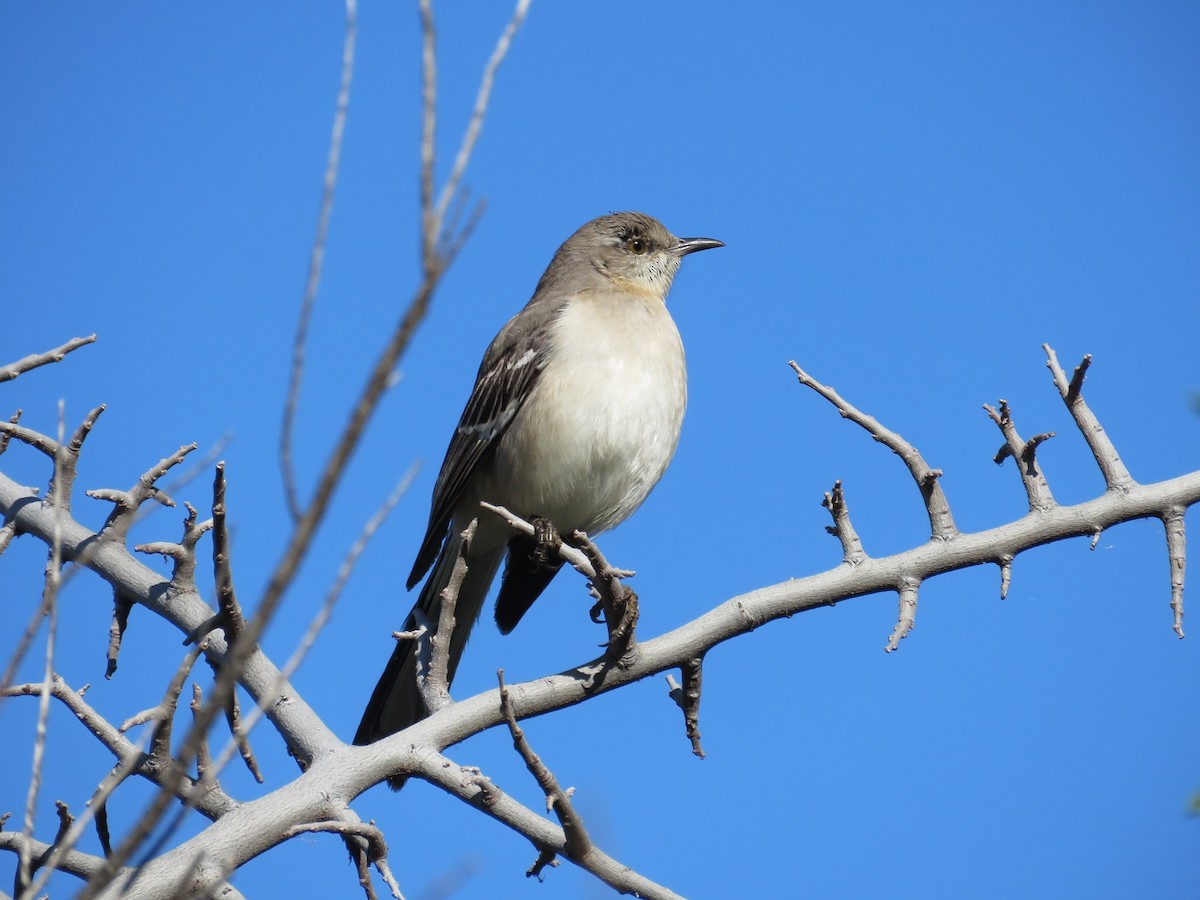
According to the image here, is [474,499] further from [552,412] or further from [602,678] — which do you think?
[602,678]

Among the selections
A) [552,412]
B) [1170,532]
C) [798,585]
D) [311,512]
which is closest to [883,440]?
[798,585]

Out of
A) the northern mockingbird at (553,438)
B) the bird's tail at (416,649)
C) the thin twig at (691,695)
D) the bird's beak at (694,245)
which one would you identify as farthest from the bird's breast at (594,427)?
the thin twig at (691,695)

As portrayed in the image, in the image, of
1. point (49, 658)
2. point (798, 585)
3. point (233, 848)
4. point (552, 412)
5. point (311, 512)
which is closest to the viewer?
point (311, 512)

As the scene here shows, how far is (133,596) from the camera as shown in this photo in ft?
12.9

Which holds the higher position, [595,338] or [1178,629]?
[595,338]

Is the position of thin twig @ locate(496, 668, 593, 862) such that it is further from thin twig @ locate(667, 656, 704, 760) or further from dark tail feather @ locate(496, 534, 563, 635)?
dark tail feather @ locate(496, 534, 563, 635)

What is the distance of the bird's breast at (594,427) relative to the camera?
18.8 ft

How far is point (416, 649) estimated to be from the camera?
195 inches

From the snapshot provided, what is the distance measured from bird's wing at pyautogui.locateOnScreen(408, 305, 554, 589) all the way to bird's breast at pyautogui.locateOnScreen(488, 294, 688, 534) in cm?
7

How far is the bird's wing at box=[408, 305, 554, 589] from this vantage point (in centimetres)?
598

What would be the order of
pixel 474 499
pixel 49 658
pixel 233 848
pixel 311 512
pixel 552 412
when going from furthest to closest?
pixel 474 499 → pixel 552 412 → pixel 233 848 → pixel 49 658 → pixel 311 512

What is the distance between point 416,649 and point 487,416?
1.55 m

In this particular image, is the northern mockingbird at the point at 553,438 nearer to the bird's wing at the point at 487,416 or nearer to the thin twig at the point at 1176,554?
the bird's wing at the point at 487,416

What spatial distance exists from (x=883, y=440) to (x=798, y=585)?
542 mm
